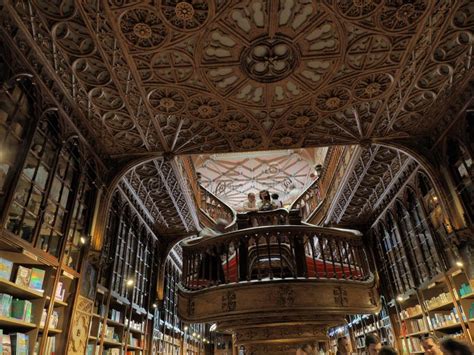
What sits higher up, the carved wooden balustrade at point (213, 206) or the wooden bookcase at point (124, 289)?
the carved wooden balustrade at point (213, 206)

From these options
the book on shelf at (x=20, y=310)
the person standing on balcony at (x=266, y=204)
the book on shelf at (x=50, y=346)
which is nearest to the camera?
the book on shelf at (x=20, y=310)

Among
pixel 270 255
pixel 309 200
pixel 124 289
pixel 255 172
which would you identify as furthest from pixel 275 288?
pixel 255 172

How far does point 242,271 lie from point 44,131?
2.83 meters

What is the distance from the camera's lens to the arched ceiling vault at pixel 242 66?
10.7 feet

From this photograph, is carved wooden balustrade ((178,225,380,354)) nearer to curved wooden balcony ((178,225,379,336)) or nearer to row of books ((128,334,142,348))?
curved wooden balcony ((178,225,379,336))

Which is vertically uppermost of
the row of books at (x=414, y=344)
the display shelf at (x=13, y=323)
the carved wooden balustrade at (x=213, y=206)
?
the carved wooden balustrade at (x=213, y=206)

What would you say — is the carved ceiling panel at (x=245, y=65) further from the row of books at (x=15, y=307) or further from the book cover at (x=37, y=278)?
the row of books at (x=15, y=307)

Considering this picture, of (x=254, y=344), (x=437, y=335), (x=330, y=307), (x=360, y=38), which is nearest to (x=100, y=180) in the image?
(x=254, y=344)

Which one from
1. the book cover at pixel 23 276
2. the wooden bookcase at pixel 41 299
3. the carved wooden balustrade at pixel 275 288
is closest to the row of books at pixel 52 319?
the wooden bookcase at pixel 41 299

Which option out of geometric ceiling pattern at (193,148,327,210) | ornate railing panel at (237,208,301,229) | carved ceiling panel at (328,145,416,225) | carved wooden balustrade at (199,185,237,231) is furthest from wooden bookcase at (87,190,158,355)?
geometric ceiling pattern at (193,148,327,210)

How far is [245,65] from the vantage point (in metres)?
3.94

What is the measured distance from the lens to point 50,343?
11.7 ft

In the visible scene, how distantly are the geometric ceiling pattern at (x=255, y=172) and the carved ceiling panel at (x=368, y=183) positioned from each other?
503 centimetres

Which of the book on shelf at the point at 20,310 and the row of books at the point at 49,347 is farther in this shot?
the row of books at the point at 49,347
